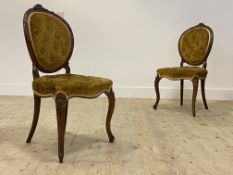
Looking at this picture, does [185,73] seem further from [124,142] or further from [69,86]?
[69,86]

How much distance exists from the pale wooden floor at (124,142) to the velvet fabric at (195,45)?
1.76 ft

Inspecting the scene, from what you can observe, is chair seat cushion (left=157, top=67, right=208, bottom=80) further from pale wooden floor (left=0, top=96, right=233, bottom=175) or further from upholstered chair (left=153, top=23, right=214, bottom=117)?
pale wooden floor (left=0, top=96, right=233, bottom=175)

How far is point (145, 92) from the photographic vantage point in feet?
12.8

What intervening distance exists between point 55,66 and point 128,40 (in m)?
1.88

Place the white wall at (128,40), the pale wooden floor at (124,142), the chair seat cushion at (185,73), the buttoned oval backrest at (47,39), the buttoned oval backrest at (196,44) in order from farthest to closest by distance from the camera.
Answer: the white wall at (128,40) < the buttoned oval backrest at (196,44) < the chair seat cushion at (185,73) < the buttoned oval backrest at (47,39) < the pale wooden floor at (124,142)

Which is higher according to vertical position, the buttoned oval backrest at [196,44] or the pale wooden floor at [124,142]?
the buttoned oval backrest at [196,44]

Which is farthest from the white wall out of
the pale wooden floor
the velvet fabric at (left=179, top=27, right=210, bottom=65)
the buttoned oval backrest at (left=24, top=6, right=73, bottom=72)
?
the buttoned oval backrest at (left=24, top=6, right=73, bottom=72)

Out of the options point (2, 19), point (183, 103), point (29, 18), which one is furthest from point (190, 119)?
point (2, 19)

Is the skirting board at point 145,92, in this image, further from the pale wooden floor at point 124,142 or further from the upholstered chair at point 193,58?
the pale wooden floor at point 124,142

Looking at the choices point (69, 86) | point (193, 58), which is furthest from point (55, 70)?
point (193, 58)

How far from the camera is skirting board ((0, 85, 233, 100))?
3.89m

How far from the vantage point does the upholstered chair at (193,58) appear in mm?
2945

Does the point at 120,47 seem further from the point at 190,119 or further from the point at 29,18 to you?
the point at 29,18

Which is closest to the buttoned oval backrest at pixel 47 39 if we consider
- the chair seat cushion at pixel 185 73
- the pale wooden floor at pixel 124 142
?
the pale wooden floor at pixel 124 142
